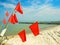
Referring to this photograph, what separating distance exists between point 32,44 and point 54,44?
69cm

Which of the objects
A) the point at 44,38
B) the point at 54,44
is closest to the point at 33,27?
the point at 54,44

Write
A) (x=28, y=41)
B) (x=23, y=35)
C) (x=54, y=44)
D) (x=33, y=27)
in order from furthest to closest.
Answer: (x=28, y=41) → (x=54, y=44) → (x=23, y=35) → (x=33, y=27)

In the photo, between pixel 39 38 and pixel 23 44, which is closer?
pixel 23 44

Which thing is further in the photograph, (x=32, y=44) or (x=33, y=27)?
(x=32, y=44)

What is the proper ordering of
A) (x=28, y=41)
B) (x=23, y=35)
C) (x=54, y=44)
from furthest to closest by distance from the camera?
1. (x=28, y=41)
2. (x=54, y=44)
3. (x=23, y=35)

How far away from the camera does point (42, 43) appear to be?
19.6ft

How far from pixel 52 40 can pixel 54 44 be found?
0.33m

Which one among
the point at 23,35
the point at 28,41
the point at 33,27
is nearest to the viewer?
the point at 33,27

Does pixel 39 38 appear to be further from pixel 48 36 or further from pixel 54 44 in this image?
pixel 54 44

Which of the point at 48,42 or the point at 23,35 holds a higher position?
the point at 23,35

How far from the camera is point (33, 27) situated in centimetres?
300

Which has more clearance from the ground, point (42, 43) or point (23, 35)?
point (23, 35)

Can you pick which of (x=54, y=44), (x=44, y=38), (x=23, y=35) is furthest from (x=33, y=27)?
(x=44, y=38)

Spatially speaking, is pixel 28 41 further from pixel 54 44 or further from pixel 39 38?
pixel 54 44
